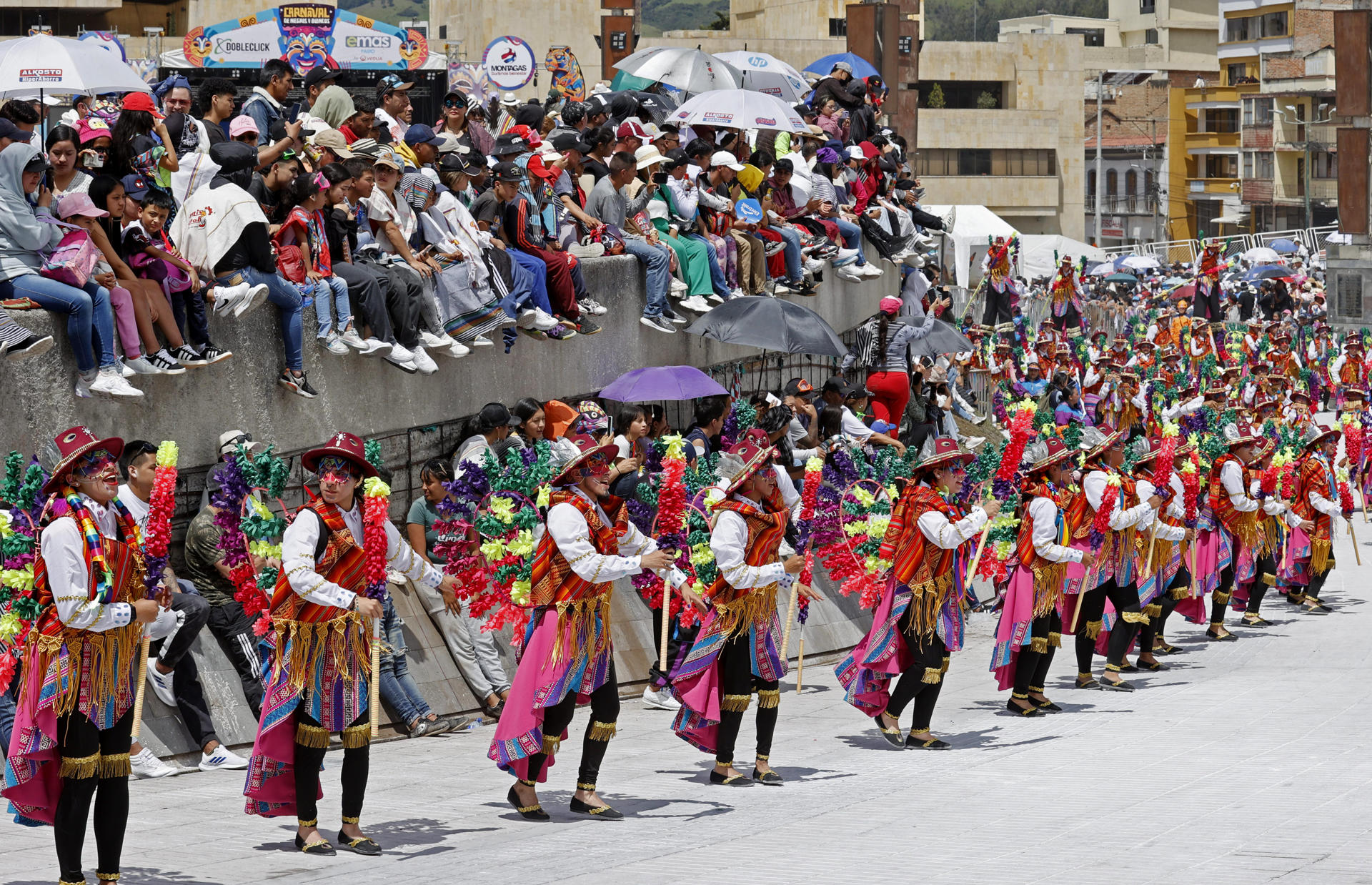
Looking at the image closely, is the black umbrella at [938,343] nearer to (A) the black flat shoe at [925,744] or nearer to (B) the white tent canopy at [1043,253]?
(A) the black flat shoe at [925,744]

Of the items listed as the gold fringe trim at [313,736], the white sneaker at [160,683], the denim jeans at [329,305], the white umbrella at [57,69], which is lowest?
the white sneaker at [160,683]

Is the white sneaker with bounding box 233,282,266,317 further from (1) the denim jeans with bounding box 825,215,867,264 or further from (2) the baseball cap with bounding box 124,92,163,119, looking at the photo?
(1) the denim jeans with bounding box 825,215,867,264

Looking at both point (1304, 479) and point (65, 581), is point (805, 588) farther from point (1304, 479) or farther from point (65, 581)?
point (1304, 479)

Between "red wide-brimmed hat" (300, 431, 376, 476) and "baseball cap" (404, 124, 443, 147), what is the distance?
5.34 meters

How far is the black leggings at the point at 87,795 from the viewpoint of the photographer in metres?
7.12

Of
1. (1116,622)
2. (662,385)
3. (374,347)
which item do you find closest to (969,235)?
(662,385)

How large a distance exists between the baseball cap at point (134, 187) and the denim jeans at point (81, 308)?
771 mm

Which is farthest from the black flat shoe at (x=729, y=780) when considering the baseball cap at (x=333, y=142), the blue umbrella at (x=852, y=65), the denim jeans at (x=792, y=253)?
the blue umbrella at (x=852, y=65)

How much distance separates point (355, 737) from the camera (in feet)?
26.5

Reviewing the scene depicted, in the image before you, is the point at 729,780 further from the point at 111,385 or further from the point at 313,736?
the point at 111,385

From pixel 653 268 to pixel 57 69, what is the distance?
514cm

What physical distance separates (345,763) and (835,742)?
4.07 m

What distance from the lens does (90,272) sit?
31.1ft

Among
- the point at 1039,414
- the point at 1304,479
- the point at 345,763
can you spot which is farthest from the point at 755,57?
the point at 345,763
